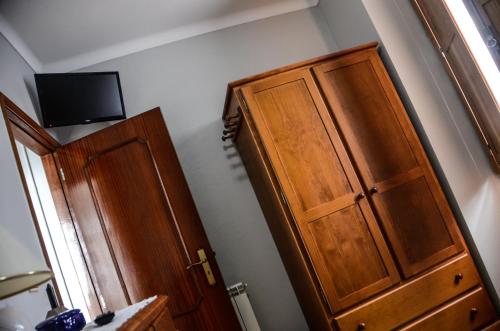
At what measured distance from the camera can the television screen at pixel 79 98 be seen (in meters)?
2.54

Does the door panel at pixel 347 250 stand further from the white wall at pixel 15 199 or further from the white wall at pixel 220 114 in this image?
the white wall at pixel 15 199

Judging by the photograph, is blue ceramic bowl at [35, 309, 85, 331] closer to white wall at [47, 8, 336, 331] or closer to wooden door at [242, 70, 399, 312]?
wooden door at [242, 70, 399, 312]

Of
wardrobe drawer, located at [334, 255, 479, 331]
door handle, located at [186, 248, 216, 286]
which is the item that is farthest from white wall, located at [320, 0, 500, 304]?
door handle, located at [186, 248, 216, 286]

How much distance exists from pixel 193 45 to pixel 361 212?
6.31 ft

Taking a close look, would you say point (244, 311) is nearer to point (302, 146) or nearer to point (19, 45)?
point (302, 146)

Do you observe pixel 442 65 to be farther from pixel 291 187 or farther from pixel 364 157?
pixel 291 187

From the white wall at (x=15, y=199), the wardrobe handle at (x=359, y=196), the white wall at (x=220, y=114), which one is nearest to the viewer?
the white wall at (x=15, y=199)

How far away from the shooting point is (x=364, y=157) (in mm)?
2363

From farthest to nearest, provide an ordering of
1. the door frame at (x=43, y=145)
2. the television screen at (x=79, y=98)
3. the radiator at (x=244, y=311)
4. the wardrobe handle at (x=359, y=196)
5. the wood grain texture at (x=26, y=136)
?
the radiator at (x=244, y=311) < the television screen at (x=79, y=98) < the wardrobe handle at (x=359, y=196) < the door frame at (x=43, y=145) < the wood grain texture at (x=26, y=136)

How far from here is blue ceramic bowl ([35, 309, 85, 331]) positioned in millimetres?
1157

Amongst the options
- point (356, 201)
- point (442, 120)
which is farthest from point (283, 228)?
point (442, 120)

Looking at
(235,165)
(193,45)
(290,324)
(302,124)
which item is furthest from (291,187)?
(193,45)

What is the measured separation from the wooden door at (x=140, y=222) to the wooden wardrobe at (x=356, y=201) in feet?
1.94

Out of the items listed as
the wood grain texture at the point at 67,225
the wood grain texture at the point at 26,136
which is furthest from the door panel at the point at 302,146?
the wood grain texture at the point at 67,225
